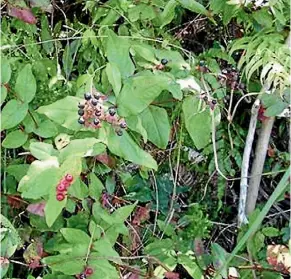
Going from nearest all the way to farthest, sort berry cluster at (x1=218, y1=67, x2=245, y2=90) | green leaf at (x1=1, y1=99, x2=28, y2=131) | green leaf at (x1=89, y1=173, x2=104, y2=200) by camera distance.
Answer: green leaf at (x1=1, y1=99, x2=28, y2=131)
green leaf at (x1=89, y1=173, x2=104, y2=200)
berry cluster at (x1=218, y1=67, x2=245, y2=90)

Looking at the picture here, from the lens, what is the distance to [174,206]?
4.72ft

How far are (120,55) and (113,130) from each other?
151mm

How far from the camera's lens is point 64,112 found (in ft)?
3.41

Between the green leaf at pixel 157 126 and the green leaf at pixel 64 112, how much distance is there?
149 mm

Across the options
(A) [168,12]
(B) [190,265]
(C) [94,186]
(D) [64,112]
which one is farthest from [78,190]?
(A) [168,12]

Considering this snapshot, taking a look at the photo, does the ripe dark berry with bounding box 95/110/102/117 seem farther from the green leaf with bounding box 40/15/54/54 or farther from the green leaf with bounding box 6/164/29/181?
the green leaf with bounding box 40/15/54/54

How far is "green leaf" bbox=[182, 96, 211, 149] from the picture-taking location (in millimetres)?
1182

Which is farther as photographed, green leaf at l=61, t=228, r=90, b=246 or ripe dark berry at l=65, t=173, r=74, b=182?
green leaf at l=61, t=228, r=90, b=246

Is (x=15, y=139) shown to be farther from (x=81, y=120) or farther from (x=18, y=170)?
(x=81, y=120)

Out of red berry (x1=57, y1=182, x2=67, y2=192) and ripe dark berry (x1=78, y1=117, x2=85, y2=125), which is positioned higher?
ripe dark berry (x1=78, y1=117, x2=85, y2=125)

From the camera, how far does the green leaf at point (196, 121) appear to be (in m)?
1.18

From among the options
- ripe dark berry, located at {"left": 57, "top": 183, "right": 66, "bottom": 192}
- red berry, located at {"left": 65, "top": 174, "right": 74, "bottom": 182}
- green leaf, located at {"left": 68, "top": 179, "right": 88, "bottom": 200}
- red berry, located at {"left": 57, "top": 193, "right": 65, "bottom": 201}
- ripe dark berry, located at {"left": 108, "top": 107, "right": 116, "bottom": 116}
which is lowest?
green leaf, located at {"left": 68, "top": 179, "right": 88, "bottom": 200}

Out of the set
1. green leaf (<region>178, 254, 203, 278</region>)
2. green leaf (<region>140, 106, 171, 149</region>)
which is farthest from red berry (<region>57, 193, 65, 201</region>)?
green leaf (<region>178, 254, 203, 278</region>)

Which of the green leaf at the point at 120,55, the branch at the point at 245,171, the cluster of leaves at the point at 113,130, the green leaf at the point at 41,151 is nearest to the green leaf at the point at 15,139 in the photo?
the cluster of leaves at the point at 113,130
